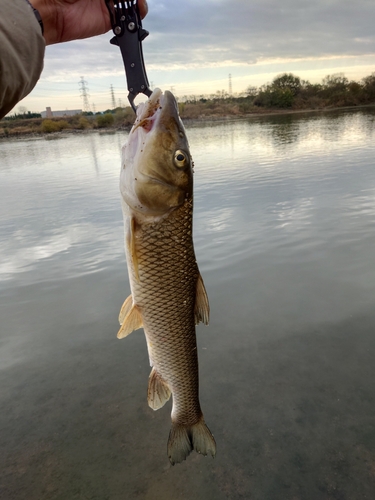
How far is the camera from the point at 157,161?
1.86 m

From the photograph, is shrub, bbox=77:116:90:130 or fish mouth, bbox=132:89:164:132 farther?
shrub, bbox=77:116:90:130

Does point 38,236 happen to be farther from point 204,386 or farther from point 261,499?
point 261,499

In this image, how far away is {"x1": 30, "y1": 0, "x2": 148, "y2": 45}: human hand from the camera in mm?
1795

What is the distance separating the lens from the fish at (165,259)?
183cm

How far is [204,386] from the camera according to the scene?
3404mm

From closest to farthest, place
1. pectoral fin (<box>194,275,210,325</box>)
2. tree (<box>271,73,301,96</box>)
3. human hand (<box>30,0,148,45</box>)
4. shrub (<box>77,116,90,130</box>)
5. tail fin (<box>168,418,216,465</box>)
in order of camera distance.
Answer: human hand (<box>30,0,148,45</box>) < pectoral fin (<box>194,275,210,325</box>) < tail fin (<box>168,418,216,465</box>) < shrub (<box>77,116,90,130</box>) < tree (<box>271,73,301,96</box>)

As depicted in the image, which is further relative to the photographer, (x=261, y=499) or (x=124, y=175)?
(x=261, y=499)

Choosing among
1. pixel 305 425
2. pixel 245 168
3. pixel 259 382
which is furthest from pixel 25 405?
pixel 245 168

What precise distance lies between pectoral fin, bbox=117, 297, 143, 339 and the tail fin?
67 centimetres

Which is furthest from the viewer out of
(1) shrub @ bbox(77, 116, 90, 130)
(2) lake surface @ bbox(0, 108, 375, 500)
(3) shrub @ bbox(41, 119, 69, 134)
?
(1) shrub @ bbox(77, 116, 90, 130)

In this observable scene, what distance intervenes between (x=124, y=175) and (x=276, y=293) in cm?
347

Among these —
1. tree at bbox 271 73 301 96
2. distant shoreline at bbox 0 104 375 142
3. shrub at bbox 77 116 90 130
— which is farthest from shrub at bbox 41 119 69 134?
tree at bbox 271 73 301 96

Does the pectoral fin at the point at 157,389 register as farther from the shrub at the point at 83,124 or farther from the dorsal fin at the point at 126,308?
the shrub at the point at 83,124

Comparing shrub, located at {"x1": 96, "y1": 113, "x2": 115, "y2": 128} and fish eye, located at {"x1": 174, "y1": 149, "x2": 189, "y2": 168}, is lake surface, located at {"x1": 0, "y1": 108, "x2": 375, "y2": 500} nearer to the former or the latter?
fish eye, located at {"x1": 174, "y1": 149, "x2": 189, "y2": 168}
